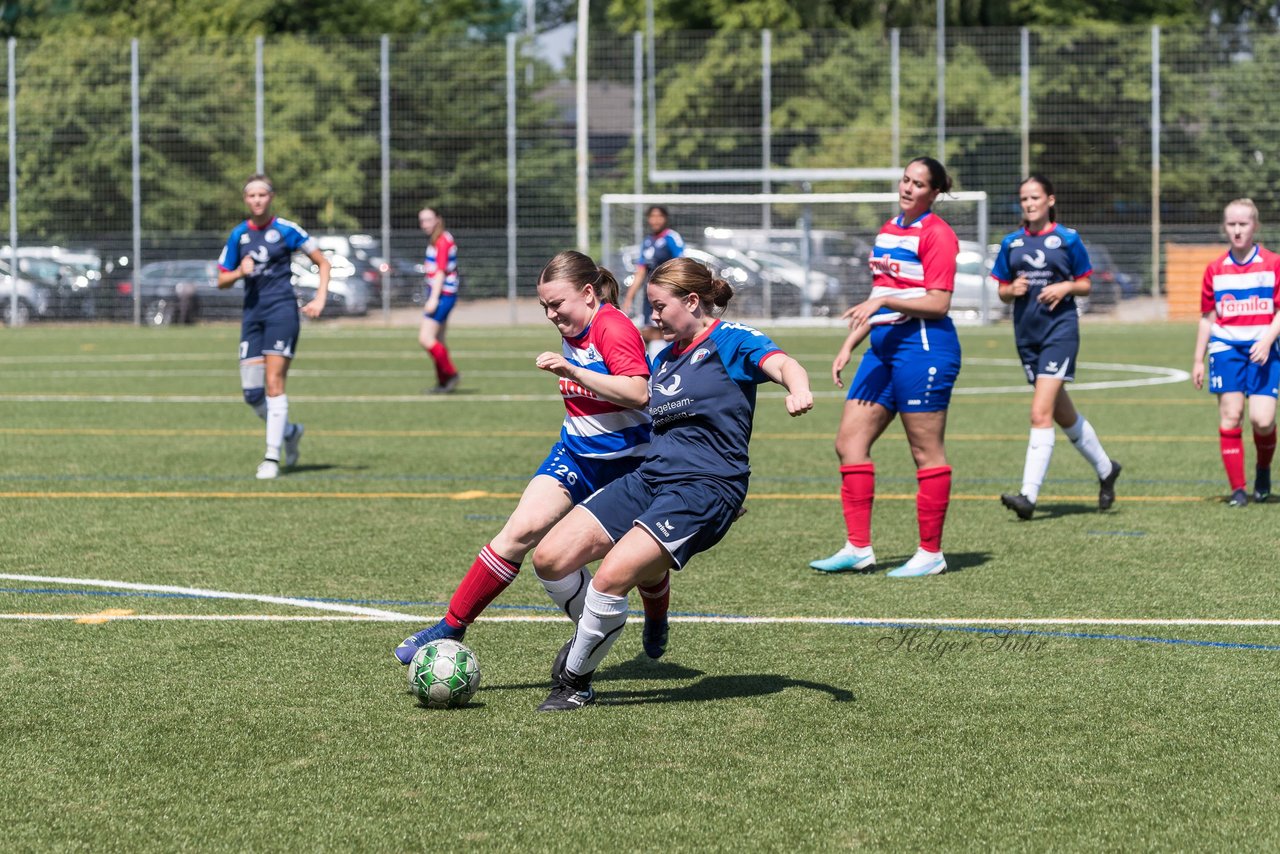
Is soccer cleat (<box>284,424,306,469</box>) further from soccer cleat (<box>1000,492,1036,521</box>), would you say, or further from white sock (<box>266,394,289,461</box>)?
soccer cleat (<box>1000,492,1036,521</box>)

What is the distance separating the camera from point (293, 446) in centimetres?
1305

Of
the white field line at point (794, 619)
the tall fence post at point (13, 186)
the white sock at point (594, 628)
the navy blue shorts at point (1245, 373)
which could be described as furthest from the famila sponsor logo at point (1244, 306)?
the tall fence post at point (13, 186)

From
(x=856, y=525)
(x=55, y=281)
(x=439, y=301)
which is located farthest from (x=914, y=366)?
(x=55, y=281)

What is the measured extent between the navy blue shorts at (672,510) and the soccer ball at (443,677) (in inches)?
26.1

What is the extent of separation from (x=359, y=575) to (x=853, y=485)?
2.48 meters

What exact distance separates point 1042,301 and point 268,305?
18.1 feet

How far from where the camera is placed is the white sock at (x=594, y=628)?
5.84 m

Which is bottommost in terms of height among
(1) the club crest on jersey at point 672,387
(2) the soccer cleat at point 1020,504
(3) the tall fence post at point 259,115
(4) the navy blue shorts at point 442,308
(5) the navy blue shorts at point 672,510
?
(2) the soccer cleat at point 1020,504

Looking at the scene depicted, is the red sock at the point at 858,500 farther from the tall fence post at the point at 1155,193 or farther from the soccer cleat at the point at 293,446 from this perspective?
the tall fence post at the point at 1155,193

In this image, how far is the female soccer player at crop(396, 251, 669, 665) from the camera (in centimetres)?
609

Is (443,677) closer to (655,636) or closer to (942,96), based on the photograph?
(655,636)

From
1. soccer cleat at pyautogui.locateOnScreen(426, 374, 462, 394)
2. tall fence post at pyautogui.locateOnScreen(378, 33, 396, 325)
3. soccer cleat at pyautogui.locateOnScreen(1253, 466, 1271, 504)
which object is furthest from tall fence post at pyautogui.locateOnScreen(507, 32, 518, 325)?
soccer cleat at pyautogui.locateOnScreen(1253, 466, 1271, 504)

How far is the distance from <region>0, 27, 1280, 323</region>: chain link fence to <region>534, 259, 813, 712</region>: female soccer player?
31.3m

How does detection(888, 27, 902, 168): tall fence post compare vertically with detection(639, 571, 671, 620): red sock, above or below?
above
